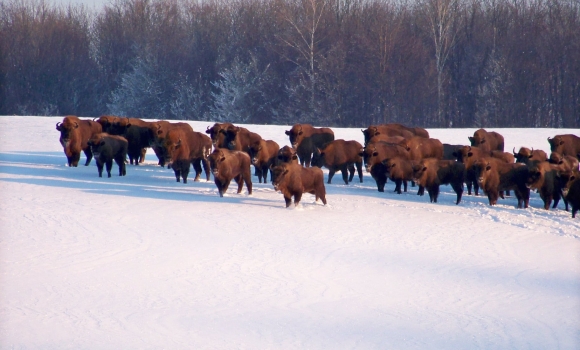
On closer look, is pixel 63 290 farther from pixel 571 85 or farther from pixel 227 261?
pixel 571 85

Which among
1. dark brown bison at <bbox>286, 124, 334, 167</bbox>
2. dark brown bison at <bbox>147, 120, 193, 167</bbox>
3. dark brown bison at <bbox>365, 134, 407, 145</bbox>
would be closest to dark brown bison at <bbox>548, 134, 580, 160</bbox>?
dark brown bison at <bbox>365, 134, 407, 145</bbox>

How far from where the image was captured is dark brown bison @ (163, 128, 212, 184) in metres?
17.2

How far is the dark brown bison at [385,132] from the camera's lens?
20.8 meters

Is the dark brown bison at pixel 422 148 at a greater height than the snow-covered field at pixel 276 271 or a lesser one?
greater

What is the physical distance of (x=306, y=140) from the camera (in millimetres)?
20672

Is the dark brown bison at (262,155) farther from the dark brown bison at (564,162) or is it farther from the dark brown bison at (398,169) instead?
the dark brown bison at (564,162)

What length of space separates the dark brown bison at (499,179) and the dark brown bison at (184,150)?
A: 253 inches

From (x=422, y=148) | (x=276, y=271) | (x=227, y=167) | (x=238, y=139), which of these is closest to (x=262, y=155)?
(x=238, y=139)

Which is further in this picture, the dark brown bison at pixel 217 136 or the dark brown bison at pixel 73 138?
the dark brown bison at pixel 73 138

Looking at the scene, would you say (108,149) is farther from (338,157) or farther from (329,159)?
(338,157)

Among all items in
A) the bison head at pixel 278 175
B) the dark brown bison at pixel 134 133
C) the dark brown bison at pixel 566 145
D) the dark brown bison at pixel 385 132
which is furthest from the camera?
the dark brown bison at pixel 385 132

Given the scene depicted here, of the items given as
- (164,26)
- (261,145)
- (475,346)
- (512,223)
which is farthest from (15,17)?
(475,346)

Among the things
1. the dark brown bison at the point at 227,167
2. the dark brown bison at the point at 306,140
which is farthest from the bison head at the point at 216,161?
the dark brown bison at the point at 306,140

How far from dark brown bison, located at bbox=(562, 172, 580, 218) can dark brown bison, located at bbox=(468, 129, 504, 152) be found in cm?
564
